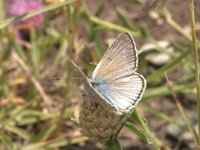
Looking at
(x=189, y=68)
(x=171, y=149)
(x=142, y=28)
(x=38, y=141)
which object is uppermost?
(x=142, y=28)

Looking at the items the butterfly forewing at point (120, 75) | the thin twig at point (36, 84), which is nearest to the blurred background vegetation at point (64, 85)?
the thin twig at point (36, 84)

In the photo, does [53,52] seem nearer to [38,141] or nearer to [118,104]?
[38,141]

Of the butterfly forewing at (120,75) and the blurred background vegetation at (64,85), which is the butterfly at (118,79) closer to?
the butterfly forewing at (120,75)

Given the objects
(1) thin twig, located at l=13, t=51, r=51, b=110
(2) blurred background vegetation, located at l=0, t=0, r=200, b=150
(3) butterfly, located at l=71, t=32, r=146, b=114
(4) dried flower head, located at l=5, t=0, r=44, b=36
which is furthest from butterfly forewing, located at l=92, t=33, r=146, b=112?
(4) dried flower head, located at l=5, t=0, r=44, b=36

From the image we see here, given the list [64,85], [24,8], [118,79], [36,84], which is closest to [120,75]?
[118,79]

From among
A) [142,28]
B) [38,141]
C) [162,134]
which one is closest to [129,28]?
[142,28]
